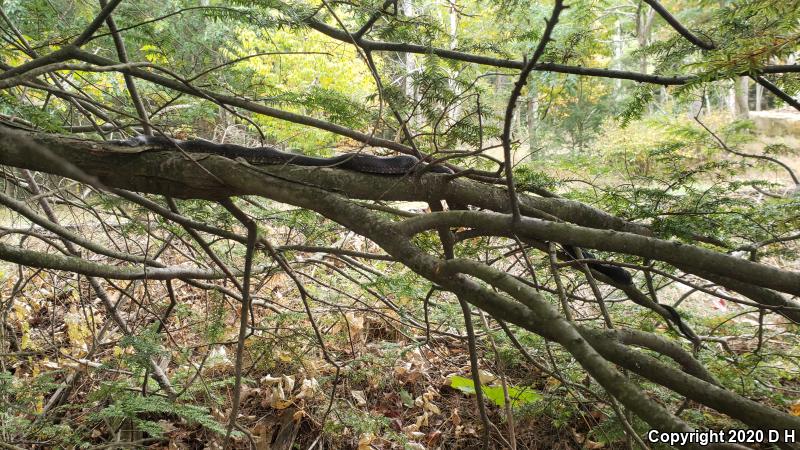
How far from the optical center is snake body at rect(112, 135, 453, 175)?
6.44 feet

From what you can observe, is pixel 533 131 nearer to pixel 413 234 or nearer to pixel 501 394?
pixel 501 394

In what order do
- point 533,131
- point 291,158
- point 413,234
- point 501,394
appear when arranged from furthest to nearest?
point 533,131, point 501,394, point 291,158, point 413,234

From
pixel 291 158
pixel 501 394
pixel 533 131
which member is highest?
pixel 533 131

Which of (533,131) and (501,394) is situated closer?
(501,394)

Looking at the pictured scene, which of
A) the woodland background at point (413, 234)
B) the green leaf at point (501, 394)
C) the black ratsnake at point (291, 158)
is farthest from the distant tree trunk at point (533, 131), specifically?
the green leaf at point (501, 394)

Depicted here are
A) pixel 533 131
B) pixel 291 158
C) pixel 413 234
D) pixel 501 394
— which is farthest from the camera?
pixel 533 131

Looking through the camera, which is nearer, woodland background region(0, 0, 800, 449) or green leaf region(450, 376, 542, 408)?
woodland background region(0, 0, 800, 449)

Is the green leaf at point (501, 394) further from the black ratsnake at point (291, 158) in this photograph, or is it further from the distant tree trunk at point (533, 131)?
the distant tree trunk at point (533, 131)

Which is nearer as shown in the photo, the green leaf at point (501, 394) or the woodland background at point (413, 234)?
the woodland background at point (413, 234)

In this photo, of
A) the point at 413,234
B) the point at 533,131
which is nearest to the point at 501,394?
the point at 413,234

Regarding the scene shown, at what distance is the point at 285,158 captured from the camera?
198 centimetres

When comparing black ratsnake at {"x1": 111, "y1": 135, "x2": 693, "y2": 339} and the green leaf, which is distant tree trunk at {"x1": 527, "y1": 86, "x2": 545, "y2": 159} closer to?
black ratsnake at {"x1": 111, "y1": 135, "x2": 693, "y2": 339}

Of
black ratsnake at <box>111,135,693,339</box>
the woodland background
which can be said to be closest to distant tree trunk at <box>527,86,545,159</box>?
the woodland background

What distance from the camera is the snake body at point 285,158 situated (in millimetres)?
1962
